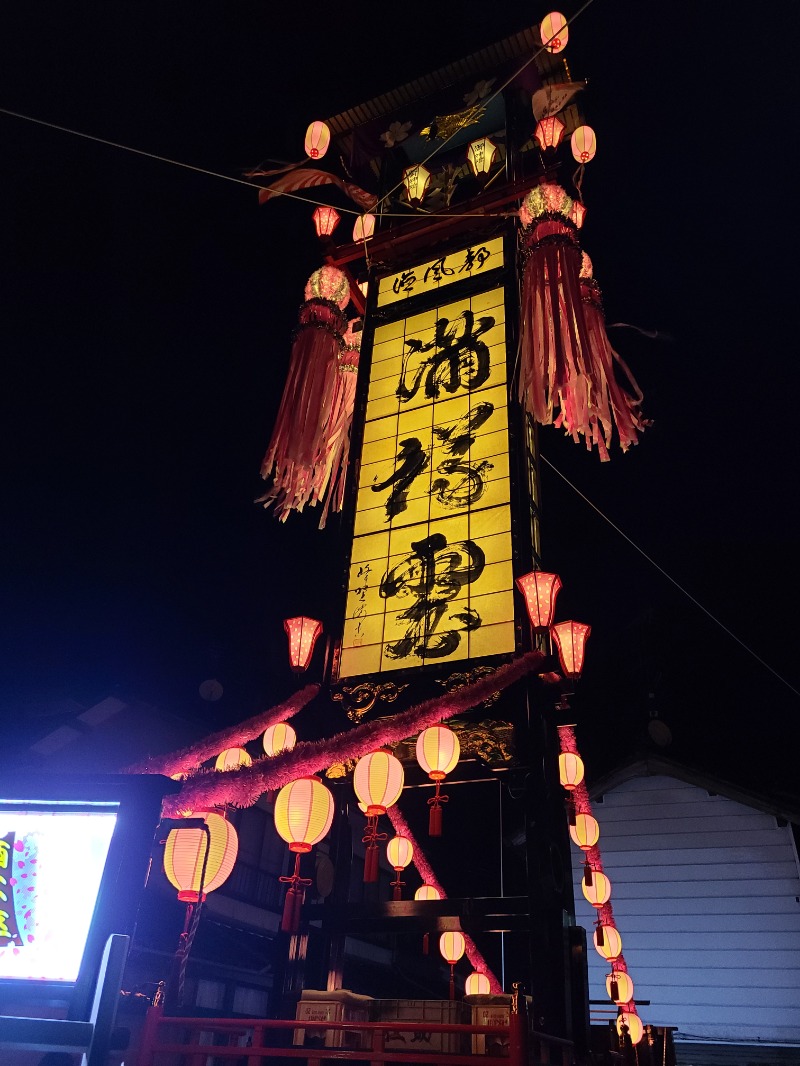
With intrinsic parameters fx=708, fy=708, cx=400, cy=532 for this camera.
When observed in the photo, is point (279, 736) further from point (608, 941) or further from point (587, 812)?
point (608, 941)

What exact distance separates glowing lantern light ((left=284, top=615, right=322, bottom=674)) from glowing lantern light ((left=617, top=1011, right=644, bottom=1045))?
721 centimetres

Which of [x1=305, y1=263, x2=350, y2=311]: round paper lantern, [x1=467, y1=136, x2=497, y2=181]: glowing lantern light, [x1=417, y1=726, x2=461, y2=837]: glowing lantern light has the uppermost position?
[x1=467, y1=136, x2=497, y2=181]: glowing lantern light

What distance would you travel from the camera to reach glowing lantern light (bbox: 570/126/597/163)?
35.2 ft

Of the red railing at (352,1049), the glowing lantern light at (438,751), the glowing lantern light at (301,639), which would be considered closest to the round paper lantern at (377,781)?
the glowing lantern light at (438,751)

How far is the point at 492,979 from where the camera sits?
10898 mm

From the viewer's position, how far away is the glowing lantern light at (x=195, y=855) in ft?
18.6

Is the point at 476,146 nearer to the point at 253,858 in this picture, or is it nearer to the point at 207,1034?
the point at 253,858

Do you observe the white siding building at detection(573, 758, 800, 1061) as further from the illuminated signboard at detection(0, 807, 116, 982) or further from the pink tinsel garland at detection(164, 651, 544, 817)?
the illuminated signboard at detection(0, 807, 116, 982)

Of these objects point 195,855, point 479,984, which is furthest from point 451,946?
point 195,855

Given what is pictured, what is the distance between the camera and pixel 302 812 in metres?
6.02

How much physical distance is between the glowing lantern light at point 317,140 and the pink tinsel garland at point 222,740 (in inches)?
366

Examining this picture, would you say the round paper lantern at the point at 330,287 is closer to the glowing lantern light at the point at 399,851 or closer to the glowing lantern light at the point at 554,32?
the glowing lantern light at the point at 554,32

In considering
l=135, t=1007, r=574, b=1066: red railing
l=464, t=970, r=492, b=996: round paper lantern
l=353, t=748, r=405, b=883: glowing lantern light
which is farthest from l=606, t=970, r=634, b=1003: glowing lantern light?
l=353, t=748, r=405, b=883: glowing lantern light

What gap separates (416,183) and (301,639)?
819 cm
